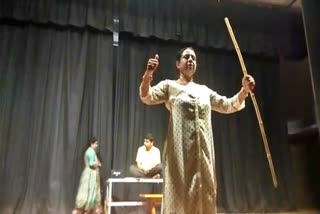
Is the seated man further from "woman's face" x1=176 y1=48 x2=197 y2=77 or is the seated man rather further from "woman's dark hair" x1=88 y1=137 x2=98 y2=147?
"woman's face" x1=176 y1=48 x2=197 y2=77

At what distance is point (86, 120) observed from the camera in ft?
12.5

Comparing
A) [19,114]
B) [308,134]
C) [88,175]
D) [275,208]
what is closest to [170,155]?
[88,175]

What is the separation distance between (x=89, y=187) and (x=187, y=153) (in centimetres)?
224

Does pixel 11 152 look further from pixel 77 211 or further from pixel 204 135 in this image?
pixel 204 135

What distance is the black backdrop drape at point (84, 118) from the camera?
3.49 meters

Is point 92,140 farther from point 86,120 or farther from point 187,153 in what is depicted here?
point 187,153

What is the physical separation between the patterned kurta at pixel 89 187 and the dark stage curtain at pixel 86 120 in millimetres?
311

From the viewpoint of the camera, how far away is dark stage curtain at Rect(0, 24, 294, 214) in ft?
11.4

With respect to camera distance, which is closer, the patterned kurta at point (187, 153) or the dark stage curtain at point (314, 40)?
the dark stage curtain at point (314, 40)

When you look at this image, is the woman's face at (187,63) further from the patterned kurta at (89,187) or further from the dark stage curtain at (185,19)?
the dark stage curtain at (185,19)

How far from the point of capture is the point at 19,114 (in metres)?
3.60

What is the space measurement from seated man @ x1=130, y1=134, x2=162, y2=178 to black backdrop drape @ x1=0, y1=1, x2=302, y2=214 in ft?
1.40

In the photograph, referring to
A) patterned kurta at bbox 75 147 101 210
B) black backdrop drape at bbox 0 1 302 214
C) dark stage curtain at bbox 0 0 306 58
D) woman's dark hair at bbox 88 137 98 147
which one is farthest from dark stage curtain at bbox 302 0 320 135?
dark stage curtain at bbox 0 0 306 58

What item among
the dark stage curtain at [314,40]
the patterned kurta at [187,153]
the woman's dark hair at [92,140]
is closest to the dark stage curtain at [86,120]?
the woman's dark hair at [92,140]
